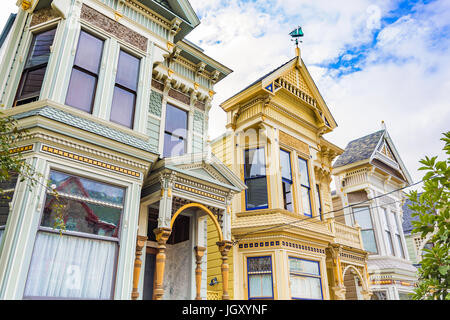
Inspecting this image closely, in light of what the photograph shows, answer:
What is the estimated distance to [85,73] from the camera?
8055mm

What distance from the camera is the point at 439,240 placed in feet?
11.9

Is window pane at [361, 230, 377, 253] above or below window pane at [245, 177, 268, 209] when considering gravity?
below

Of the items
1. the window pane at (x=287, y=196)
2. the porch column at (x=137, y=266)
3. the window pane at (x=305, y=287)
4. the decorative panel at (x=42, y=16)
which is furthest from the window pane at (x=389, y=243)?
the decorative panel at (x=42, y=16)

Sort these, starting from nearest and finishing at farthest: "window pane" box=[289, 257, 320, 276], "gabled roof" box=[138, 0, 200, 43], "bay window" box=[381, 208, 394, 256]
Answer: "gabled roof" box=[138, 0, 200, 43] → "window pane" box=[289, 257, 320, 276] → "bay window" box=[381, 208, 394, 256]

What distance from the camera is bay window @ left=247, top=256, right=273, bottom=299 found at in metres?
11.6

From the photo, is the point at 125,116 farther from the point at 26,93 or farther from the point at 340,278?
the point at 340,278

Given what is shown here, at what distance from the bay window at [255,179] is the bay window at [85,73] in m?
7.39

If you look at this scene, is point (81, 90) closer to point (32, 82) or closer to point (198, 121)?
point (32, 82)

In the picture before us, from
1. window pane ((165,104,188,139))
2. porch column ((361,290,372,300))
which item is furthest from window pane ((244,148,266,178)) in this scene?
porch column ((361,290,372,300))

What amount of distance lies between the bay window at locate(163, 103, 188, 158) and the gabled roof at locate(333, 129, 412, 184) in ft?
39.6

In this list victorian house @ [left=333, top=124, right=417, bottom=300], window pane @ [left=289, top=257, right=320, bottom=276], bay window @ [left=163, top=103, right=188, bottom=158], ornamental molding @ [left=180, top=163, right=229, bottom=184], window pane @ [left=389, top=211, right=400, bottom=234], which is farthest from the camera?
window pane @ [left=389, top=211, right=400, bottom=234]

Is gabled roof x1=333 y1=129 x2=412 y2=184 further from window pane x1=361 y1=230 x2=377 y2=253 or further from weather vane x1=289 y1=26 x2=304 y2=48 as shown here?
weather vane x1=289 y1=26 x2=304 y2=48

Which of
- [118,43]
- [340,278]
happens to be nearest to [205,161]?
[118,43]

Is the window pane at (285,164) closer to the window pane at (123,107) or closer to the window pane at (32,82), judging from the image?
the window pane at (123,107)
